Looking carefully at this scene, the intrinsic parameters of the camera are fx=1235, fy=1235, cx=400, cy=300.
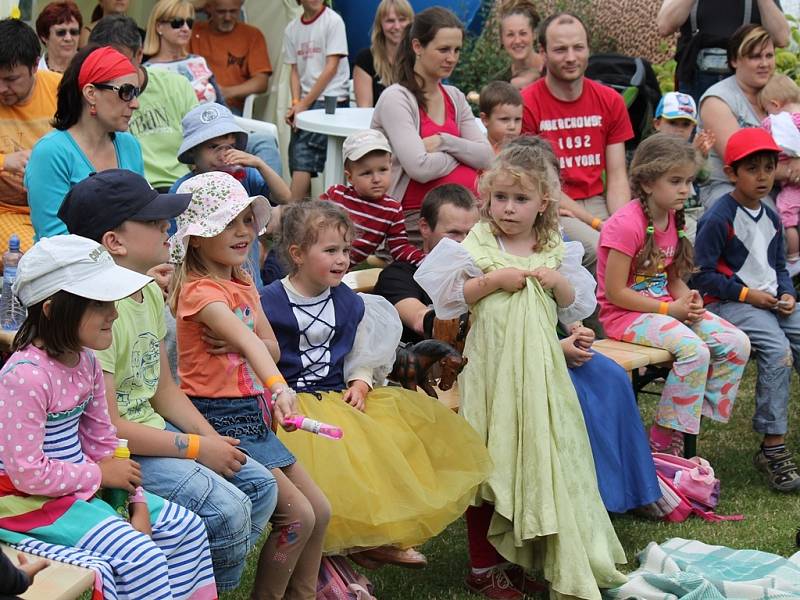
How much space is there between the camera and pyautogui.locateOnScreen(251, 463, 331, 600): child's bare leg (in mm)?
3637

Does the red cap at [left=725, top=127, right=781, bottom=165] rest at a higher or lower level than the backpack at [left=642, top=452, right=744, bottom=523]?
higher

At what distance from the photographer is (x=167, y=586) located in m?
3.10

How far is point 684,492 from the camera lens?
5109mm

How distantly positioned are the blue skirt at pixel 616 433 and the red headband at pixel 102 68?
1.99 metres

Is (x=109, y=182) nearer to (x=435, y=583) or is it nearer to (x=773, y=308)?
(x=435, y=583)

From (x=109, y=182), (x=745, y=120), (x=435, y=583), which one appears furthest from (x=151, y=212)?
(x=745, y=120)

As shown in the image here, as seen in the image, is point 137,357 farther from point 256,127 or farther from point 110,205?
point 256,127

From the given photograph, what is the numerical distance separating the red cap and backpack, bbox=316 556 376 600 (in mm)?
2915

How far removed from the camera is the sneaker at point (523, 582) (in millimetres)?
4355

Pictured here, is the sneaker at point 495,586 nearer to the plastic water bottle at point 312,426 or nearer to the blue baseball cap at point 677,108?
the plastic water bottle at point 312,426

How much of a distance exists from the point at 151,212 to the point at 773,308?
328 cm

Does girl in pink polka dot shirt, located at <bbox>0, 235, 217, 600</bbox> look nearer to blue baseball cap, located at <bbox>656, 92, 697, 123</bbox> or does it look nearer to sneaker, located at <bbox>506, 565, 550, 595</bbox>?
sneaker, located at <bbox>506, 565, 550, 595</bbox>

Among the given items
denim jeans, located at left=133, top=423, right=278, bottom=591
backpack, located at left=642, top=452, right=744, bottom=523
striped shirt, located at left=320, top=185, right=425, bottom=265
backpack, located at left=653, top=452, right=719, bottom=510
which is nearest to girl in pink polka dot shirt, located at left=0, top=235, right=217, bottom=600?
denim jeans, located at left=133, top=423, right=278, bottom=591

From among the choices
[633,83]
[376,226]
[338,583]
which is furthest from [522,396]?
[633,83]
